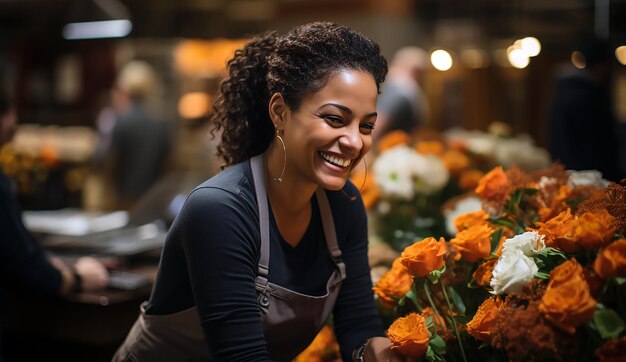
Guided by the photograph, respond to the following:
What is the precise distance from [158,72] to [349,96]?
6898 millimetres

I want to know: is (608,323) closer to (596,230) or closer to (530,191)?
(596,230)

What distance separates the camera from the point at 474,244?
1482 millimetres

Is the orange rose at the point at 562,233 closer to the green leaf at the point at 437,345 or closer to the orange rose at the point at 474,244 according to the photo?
the orange rose at the point at 474,244

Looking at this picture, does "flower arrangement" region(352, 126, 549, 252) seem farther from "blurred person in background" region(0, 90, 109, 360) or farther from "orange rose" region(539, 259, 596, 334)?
"orange rose" region(539, 259, 596, 334)

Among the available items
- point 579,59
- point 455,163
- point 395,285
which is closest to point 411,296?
point 395,285

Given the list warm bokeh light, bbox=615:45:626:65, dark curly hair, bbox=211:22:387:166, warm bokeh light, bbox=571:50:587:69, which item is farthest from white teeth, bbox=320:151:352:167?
warm bokeh light, bbox=615:45:626:65

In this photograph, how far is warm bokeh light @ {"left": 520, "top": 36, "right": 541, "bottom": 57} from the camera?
6.95 meters

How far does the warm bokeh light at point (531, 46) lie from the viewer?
6.95 meters

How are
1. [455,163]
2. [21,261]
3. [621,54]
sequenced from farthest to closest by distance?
[621,54] < [455,163] < [21,261]

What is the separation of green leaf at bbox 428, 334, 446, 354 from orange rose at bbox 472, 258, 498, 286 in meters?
0.14

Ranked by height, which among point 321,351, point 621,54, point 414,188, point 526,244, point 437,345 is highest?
point 621,54

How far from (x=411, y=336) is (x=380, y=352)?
192mm

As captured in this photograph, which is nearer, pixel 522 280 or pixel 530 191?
pixel 522 280

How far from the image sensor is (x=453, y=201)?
2574 mm
